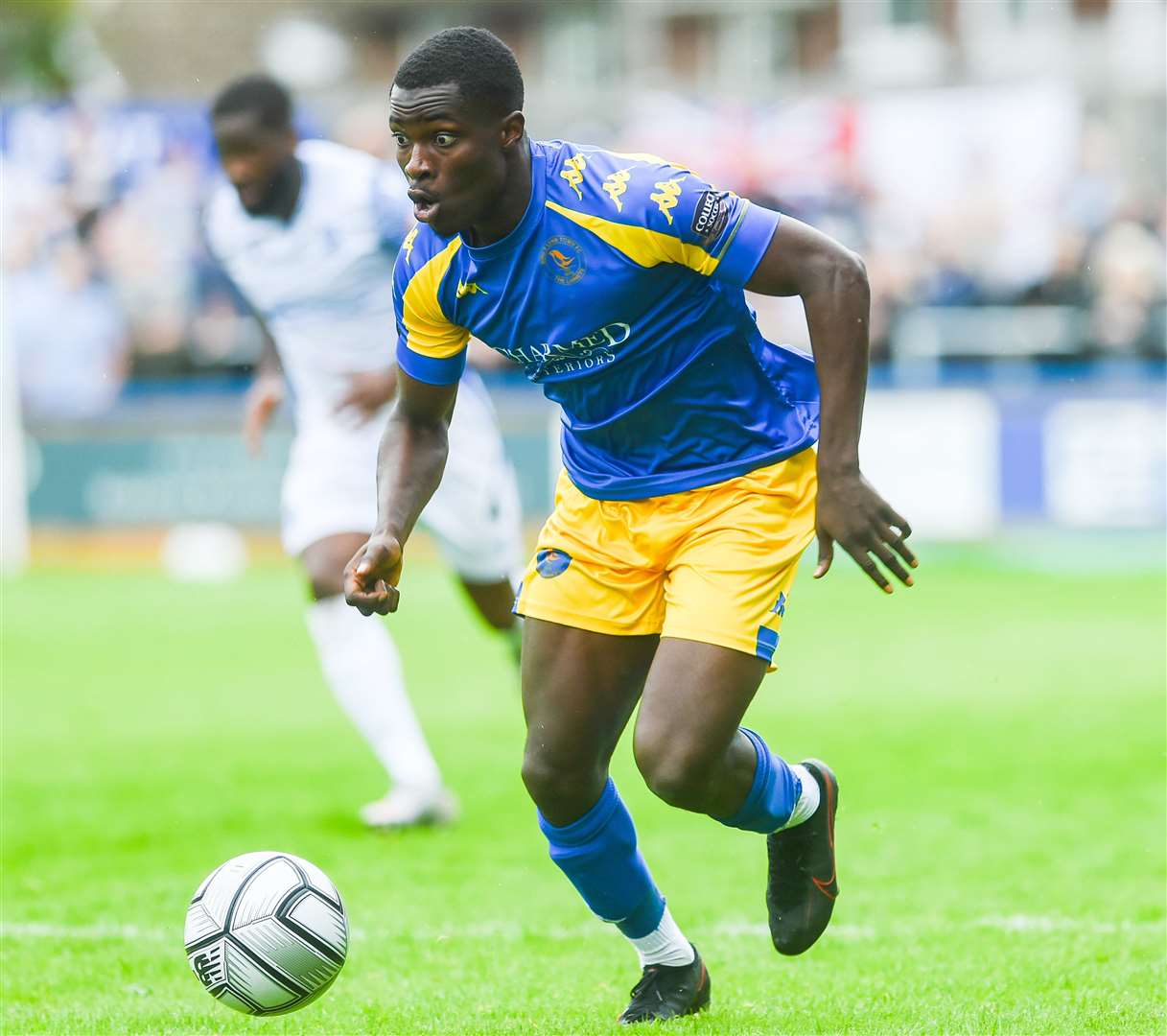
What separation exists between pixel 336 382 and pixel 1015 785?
3336mm

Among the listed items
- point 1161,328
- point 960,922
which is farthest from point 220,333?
point 960,922

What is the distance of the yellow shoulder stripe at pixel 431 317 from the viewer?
4.38 metres

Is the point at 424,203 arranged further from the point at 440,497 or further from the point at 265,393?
the point at 265,393

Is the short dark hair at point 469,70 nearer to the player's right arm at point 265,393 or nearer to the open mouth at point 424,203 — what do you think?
the open mouth at point 424,203

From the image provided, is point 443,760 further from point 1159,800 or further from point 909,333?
point 909,333

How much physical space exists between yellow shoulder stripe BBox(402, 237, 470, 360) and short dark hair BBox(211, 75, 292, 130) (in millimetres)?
2649

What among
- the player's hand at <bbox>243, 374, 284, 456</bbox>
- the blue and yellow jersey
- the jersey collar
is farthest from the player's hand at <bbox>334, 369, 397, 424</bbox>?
the jersey collar

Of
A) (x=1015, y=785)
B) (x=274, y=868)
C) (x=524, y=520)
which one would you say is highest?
(x=274, y=868)

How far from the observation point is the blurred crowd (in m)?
17.0

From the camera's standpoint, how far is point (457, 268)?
14.3ft

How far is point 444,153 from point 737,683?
142 centimetres

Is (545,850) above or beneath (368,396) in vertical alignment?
beneath

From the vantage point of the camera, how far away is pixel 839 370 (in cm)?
421

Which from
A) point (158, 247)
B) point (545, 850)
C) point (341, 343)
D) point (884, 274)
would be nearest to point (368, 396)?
point (341, 343)
